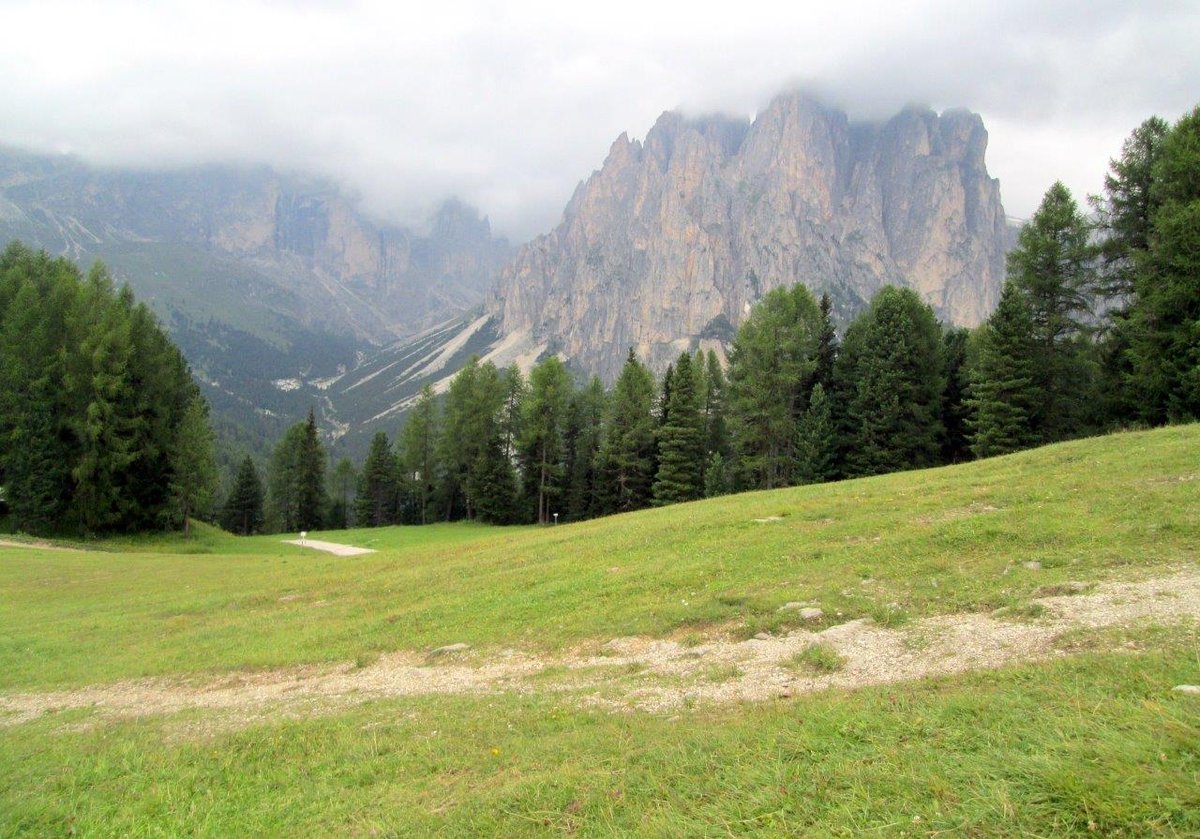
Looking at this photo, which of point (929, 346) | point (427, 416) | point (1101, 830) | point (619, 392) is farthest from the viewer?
point (427, 416)

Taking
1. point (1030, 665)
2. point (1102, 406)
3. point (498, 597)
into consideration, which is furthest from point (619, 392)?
point (1030, 665)

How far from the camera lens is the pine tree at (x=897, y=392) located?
144ft

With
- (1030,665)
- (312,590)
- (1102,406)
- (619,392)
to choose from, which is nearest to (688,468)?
(619,392)

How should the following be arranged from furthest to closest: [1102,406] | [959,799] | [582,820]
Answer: [1102,406] → [582,820] → [959,799]

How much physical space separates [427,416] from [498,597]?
66409mm

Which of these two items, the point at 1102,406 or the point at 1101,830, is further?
the point at 1102,406

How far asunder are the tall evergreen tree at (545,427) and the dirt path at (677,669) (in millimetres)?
50989

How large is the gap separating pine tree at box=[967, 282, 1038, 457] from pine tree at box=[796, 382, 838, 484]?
995 cm

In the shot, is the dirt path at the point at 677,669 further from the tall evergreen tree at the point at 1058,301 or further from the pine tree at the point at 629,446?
the pine tree at the point at 629,446

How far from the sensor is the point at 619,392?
63.1 meters

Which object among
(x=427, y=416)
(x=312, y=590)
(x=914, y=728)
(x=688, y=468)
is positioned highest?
(x=427, y=416)

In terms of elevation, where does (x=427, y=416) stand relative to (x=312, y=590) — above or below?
above

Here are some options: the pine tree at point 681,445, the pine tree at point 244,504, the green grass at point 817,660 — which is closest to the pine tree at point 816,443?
the pine tree at point 681,445

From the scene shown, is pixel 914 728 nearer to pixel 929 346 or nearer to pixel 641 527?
pixel 641 527
